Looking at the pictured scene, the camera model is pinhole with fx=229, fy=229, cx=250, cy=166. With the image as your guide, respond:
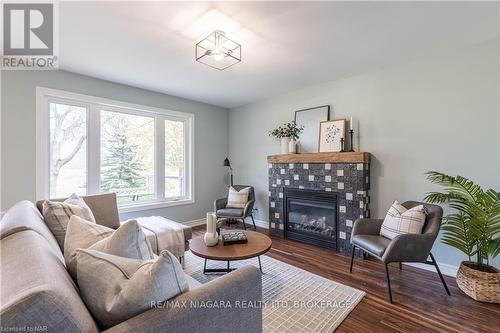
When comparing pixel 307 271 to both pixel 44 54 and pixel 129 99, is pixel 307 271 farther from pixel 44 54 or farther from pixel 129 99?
pixel 44 54

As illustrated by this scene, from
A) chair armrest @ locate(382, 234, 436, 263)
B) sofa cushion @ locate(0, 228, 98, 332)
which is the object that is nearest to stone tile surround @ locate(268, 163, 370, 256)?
chair armrest @ locate(382, 234, 436, 263)

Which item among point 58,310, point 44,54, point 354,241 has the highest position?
point 44,54

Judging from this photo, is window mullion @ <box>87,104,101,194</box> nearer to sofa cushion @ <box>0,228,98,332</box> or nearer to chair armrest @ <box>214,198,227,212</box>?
chair armrest @ <box>214,198,227,212</box>

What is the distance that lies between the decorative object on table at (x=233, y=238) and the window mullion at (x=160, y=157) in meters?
2.17

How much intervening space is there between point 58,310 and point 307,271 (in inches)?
95.2

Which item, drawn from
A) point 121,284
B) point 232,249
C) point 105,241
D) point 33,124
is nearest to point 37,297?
point 121,284

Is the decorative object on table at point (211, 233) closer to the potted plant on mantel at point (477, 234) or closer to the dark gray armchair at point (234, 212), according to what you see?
the dark gray armchair at point (234, 212)

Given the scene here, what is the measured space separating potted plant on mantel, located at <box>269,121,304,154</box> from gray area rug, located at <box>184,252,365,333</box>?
185cm

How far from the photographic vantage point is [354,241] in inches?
98.2

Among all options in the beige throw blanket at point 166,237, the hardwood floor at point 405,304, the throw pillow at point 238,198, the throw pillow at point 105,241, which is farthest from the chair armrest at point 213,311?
the throw pillow at point 238,198

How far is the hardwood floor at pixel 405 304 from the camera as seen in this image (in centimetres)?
173

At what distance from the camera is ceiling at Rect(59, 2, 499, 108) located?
1881mm

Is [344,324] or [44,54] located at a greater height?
[44,54]

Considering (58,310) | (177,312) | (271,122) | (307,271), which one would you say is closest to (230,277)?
(177,312)
